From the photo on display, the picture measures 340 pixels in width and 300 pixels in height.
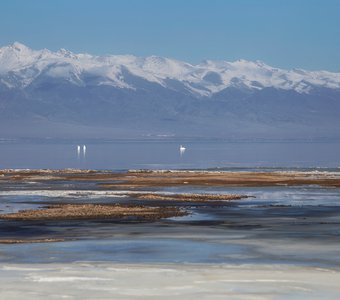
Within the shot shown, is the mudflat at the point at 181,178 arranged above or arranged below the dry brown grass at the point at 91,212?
above

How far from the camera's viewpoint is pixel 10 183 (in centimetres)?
7750

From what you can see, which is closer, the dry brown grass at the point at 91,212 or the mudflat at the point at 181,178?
the dry brown grass at the point at 91,212

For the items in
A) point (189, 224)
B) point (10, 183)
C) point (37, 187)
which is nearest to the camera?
point (189, 224)

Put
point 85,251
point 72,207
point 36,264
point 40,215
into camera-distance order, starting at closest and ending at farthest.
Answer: point 36,264
point 85,251
point 40,215
point 72,207

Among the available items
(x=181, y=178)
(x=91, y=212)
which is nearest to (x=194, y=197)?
(x=91, y=212)

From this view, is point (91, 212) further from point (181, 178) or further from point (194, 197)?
point (181, 178)

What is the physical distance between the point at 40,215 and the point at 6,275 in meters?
18.6

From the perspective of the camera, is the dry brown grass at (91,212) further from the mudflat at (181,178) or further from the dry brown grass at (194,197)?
the mudflat at (181,178)

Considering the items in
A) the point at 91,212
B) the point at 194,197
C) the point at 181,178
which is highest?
the point at 181,178

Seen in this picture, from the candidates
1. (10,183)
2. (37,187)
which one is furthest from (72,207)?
(10,183)

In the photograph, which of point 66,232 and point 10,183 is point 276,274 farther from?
point 10,183

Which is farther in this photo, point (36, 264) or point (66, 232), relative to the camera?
point (66, 232)

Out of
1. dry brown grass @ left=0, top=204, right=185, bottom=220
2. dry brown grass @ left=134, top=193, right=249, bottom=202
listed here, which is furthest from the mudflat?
dry brown grass @ left=0, top=204, right=185, bottom=220

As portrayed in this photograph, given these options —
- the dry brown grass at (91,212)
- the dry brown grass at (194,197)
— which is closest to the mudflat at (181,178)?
the dry brown grass at (194,197)
